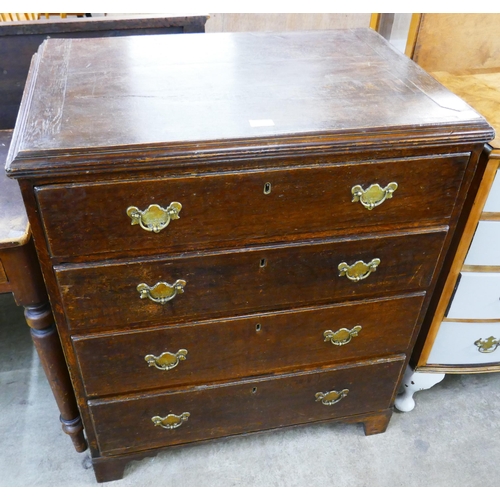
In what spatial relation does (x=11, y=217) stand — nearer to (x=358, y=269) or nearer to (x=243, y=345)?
(x=243, y=345)

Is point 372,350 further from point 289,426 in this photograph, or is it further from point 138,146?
point 138,146

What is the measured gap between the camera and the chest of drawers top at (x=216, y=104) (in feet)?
2.77

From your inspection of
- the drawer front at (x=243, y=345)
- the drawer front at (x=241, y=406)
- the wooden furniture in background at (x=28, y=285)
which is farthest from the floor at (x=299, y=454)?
the drawer front at (x=243, y=345)

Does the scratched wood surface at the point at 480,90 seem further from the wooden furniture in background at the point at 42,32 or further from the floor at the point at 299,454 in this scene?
the floor at the point at 299,454

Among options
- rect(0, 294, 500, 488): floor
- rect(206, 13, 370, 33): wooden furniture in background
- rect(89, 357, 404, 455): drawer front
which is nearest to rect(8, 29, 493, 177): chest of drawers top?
rect(89, 357, 404, 455): drawer front

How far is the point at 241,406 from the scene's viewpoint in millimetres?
1299

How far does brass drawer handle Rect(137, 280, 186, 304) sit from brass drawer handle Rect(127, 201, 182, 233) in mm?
134

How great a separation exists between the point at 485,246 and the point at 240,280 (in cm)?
60

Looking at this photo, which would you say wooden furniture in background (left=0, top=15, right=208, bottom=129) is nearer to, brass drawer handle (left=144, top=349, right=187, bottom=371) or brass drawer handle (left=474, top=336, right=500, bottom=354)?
brass drawer handle (left=144, top=349, right=187, bottom=371)

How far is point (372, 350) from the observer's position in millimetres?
1266

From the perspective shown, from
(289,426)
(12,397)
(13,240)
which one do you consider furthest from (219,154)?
(12,397)

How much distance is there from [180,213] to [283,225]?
0.65ft

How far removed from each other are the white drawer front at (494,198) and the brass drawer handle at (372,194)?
274 mm

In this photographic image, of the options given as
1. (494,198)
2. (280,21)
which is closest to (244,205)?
(494,198)
